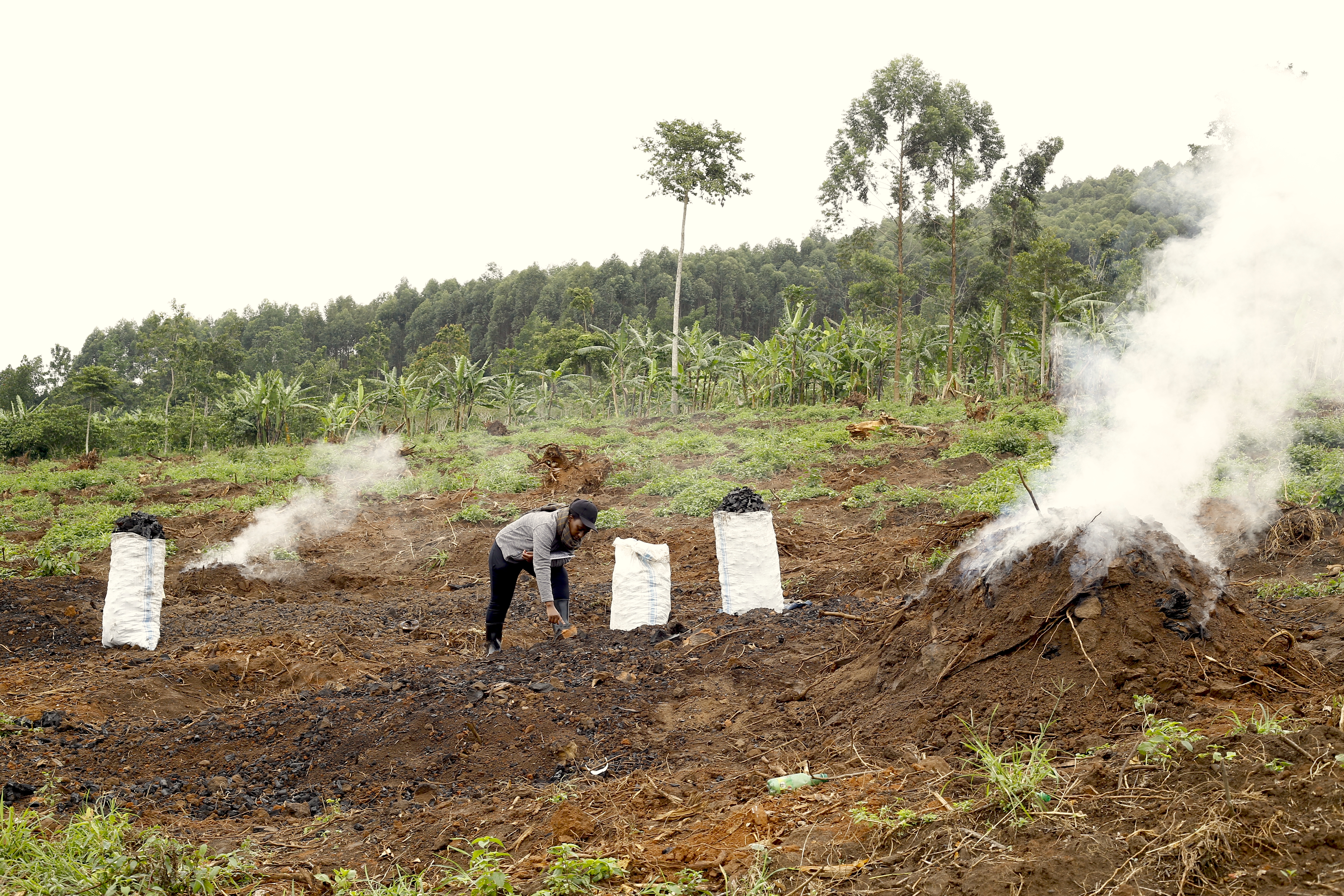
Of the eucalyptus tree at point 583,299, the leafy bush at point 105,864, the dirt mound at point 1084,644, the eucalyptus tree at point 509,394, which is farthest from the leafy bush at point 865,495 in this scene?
the eucalyptus tree at point 583,299

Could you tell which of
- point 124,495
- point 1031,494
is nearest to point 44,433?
point 124,495

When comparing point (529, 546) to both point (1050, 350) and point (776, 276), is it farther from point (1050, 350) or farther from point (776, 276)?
point (776, 276)

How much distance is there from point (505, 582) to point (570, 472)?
28.8 ft

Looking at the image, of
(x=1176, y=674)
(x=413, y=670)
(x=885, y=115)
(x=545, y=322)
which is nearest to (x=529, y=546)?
(x=413, y=670)

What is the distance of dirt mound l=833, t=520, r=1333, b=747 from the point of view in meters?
3.69

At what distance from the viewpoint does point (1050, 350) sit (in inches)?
859

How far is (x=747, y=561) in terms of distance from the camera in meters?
6.62

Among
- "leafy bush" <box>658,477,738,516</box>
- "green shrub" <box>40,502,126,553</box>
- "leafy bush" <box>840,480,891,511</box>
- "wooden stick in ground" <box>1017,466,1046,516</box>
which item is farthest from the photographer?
"leafy bush" <box>658,477,738,516</box>

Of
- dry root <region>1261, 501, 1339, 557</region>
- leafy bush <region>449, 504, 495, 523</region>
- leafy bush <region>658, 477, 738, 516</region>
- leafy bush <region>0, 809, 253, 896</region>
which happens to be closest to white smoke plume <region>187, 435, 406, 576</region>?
leafy bush <region>449, 504, 495, 523</region>

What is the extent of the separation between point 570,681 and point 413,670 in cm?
132

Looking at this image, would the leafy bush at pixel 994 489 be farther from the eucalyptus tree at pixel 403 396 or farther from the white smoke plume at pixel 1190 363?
the eucalyptus tree at pixel 403 396

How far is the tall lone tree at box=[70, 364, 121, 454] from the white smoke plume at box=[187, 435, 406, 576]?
10097 millimetres

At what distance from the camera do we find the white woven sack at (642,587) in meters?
6.63

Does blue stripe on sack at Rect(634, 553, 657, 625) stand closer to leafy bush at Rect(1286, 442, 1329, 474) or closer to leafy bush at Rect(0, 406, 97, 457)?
leafy bush at Rect(1286, 442, 1329, 474)
